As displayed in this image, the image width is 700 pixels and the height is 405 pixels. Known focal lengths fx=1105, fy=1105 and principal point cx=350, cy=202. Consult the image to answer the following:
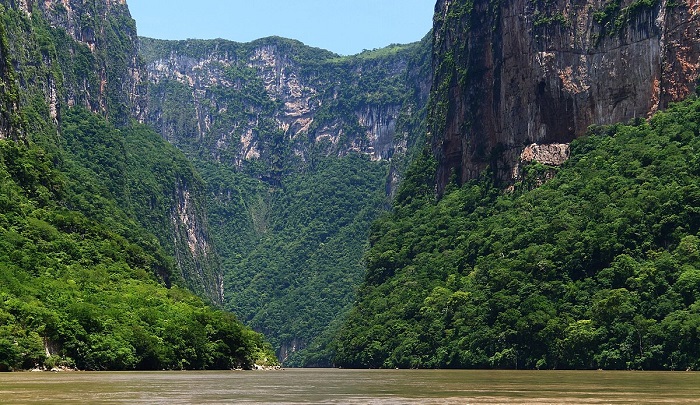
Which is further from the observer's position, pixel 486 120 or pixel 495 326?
pixel 486 120

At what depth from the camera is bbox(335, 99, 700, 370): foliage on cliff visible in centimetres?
11175

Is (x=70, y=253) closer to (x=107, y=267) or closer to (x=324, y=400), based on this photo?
(x=107, y=267)

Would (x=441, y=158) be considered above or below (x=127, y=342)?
above

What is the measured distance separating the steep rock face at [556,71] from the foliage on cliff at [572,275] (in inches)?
202

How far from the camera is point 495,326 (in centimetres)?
13025

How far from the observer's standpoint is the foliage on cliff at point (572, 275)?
4400 inches

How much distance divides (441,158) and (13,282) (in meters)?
111

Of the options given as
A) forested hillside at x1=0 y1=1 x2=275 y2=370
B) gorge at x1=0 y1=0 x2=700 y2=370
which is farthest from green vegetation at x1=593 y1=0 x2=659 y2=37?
forested hillside at x1=0 y1=1 x2=275 y2=370

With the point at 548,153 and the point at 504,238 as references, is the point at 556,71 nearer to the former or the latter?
the point at 548,153

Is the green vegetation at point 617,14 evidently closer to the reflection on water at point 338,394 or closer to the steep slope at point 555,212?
the steep slope at point 555,212

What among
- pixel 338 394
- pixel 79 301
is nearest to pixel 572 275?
pixel 79 301

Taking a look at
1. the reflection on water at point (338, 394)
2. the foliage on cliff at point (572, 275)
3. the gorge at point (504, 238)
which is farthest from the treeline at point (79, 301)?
the reflection on water at point (338, 394)

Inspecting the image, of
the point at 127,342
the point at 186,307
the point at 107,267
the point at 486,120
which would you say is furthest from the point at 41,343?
the point at 486,120

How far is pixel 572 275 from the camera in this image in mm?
129625
